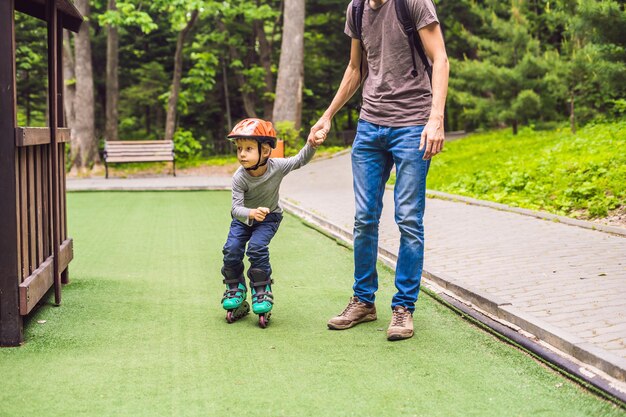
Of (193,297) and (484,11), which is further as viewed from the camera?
(484,11)

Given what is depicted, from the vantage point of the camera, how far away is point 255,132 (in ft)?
15.7

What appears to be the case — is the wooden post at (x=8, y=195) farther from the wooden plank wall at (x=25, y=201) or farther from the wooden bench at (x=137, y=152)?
the wooden bench at (x=137, y=152)

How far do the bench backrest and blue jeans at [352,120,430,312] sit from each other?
17278 mm

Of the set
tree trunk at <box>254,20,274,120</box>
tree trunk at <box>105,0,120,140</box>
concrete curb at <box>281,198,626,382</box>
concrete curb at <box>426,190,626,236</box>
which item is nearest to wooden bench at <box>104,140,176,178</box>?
tree trunk at <box>105,0,120,140</box>

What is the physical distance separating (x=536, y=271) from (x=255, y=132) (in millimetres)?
2843

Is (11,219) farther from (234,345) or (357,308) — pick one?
(357,308)

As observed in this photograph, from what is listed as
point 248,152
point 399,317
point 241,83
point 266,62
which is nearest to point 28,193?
point 248,152

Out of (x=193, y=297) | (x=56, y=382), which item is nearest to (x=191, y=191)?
(x=193, y=297)

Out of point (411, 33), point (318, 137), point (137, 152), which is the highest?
point (411, 33)

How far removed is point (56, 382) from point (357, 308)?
6.31ft

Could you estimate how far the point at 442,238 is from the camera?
8570mm

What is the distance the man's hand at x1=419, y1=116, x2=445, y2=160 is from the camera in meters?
4.47

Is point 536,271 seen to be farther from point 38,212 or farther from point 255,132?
point 38,212

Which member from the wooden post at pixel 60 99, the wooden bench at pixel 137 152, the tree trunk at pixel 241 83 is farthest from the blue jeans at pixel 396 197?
the tree trunk at pixel 241 83
